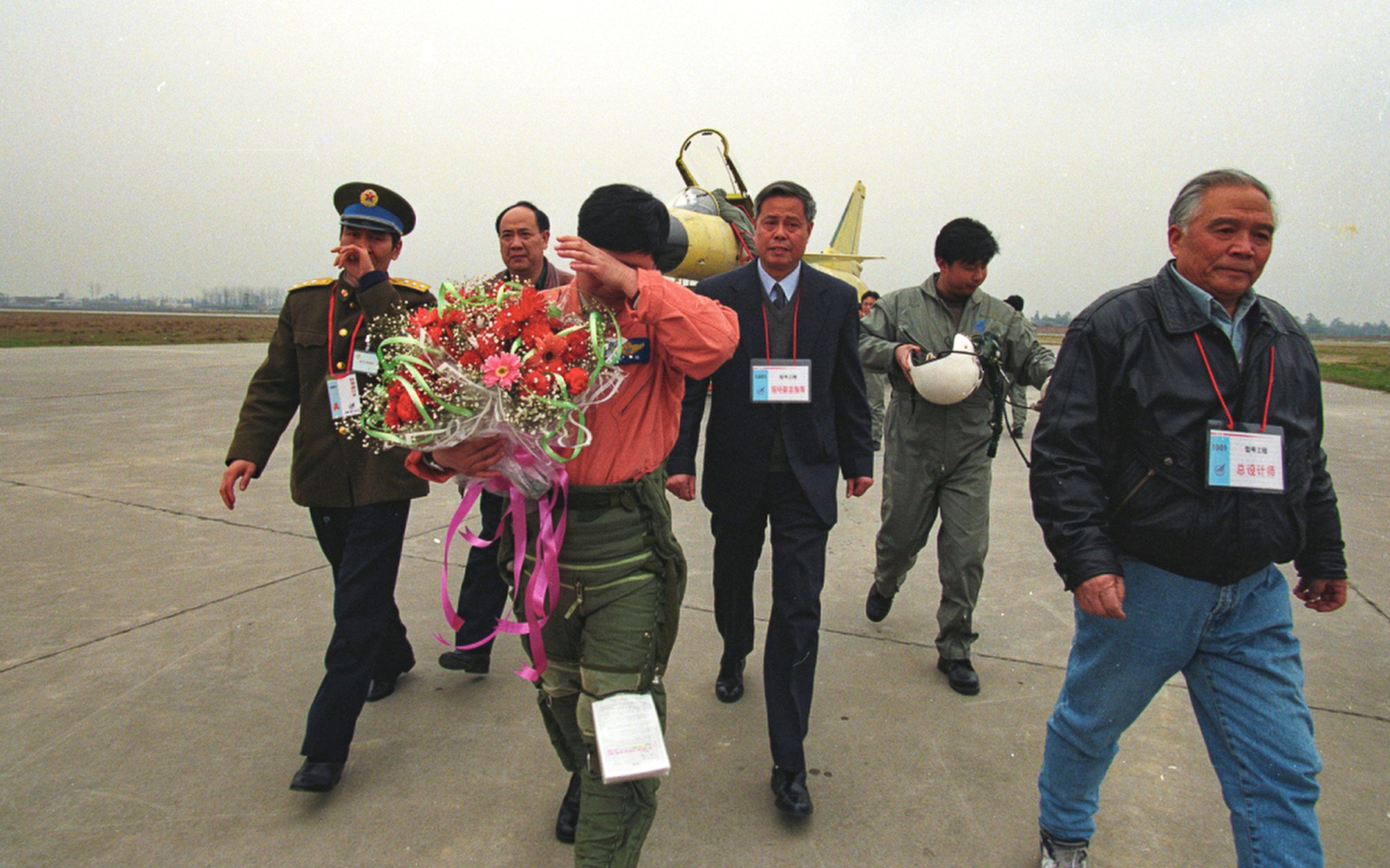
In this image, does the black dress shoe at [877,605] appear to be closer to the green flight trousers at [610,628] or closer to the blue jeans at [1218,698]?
the blue jeans at [1218,698]

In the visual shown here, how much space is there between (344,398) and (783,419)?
5.05ft

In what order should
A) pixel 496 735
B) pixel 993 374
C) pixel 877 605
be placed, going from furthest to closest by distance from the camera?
pixel 877 605 → pixel 993 374 → pixel 496 735

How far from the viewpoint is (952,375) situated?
10.4ft

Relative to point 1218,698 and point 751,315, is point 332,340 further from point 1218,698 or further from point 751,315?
point 1218,698

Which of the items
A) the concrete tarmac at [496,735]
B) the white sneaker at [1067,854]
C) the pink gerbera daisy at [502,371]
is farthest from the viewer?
the concrete tarmac at [496,735]

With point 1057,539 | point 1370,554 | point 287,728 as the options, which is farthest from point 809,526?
point 1370,554

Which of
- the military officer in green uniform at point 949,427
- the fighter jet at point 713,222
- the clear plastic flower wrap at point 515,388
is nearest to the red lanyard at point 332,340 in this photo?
the clear plastic flower wrap at point 515,388

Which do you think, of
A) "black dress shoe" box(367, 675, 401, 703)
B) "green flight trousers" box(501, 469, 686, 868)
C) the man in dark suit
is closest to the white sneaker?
the man in dark suit

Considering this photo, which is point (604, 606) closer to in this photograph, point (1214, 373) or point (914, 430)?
point (1214, 373)

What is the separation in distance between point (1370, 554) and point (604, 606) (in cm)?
562

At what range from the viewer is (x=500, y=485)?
6.13 ft

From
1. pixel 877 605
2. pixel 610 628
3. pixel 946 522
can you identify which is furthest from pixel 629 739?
pixel 877 605

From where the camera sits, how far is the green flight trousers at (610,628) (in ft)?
6.00

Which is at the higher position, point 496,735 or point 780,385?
point 780,385
